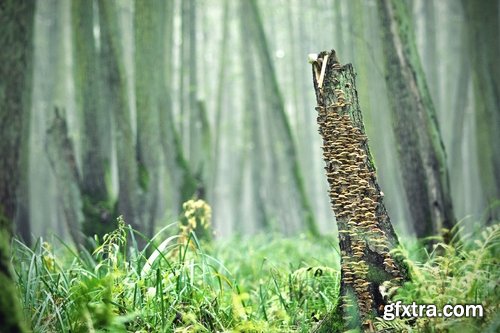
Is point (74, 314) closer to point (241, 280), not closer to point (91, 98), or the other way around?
point (241, 280)

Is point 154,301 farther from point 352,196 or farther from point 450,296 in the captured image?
point 450,296

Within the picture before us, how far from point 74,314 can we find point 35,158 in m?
13.8

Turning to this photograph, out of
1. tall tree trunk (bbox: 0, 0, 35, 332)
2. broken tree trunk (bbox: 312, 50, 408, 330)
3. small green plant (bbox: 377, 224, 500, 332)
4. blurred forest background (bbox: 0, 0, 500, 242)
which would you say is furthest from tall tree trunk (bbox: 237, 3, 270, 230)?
small green plant (bbox: 377, 224, 500, 332)

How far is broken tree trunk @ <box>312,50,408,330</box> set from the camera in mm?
3383

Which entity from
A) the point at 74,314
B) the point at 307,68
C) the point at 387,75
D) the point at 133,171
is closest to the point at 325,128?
the point at 74,314

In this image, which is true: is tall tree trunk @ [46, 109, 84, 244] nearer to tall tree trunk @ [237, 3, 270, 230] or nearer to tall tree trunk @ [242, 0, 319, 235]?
tall tree trunk @ [242, 0, 319, 235]

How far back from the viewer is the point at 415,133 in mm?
6098

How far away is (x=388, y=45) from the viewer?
6.32 m

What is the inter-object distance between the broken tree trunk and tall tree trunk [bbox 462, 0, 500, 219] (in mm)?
5110

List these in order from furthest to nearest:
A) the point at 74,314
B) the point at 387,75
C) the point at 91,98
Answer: the point at 91,98 < the point at 387,75 < the point at 74,314

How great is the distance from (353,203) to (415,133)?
9.77 ft

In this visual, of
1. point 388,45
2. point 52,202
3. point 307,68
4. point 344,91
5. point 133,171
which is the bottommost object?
point 52,202

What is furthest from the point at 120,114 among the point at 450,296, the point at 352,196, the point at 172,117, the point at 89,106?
the point at 450,296

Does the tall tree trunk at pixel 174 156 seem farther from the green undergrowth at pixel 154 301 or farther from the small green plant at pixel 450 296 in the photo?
the small green plant at pixel 450 296
